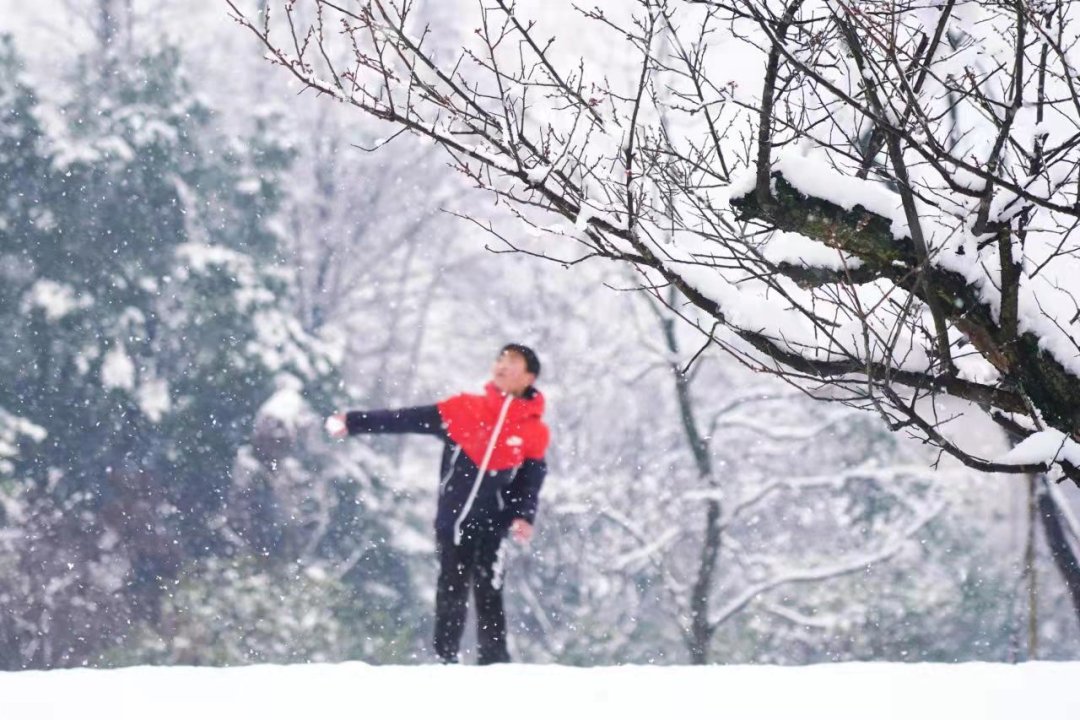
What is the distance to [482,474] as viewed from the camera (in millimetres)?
5297

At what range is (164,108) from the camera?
11453mm

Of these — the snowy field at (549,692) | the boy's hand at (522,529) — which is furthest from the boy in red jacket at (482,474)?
the snowy field at (549,692)

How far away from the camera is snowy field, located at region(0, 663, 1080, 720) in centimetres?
310

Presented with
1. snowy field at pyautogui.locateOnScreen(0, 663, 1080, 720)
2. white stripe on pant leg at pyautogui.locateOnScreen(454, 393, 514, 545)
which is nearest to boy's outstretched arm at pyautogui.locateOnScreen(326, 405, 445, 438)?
white stripe on pant leg at pyautogui.locateOnScreen(454, 393, 514, 545)

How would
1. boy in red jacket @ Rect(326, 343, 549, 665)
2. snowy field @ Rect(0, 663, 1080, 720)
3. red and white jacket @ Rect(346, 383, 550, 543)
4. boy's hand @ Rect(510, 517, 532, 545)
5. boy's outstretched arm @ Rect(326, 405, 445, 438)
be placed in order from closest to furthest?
snowy field @ Rect(0, 663, 1080, 720) → boy's hand @ Rect(510, 517, 532, 545) → boy in red jacket @ Rect(326, 343, 549, 665) → red and white jacket @ Rect(346, 383, 550, 543) → boy's outstretched arm @ Rect(326, 405, 445, 438)

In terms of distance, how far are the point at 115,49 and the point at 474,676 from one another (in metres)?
10.4

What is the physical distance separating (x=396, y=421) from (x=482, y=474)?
1.66 ft

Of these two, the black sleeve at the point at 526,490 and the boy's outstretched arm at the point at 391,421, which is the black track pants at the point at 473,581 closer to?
the black sleeve at the point at 526,490

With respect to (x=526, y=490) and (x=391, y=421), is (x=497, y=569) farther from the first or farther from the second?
(x=391, y=421)

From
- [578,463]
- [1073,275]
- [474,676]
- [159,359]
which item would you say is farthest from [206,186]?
[1073,275]

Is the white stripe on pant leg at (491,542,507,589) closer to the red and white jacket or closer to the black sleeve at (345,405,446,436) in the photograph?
the red and white jacket

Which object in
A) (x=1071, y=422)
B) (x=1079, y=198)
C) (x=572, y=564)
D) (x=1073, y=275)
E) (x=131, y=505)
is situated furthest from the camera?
(x=572, y=564)

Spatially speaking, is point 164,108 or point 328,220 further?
point 328,220

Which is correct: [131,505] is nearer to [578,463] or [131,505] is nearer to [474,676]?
[578,463]
